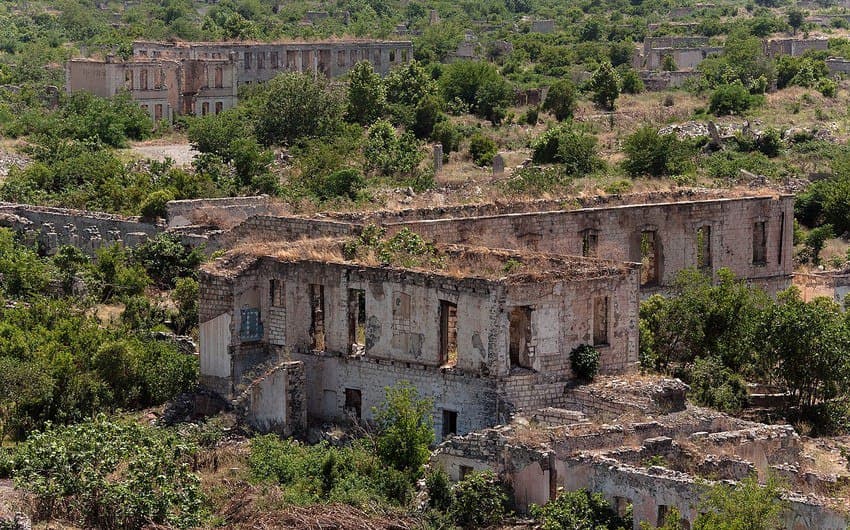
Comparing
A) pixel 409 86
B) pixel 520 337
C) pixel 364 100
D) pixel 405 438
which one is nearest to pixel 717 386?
pixel 520 337

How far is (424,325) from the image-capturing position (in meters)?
30.1

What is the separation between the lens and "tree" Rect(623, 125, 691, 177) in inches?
2089

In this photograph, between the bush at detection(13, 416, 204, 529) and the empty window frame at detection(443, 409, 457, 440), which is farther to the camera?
the empty window frame at detection(443, 409, 457, 440)

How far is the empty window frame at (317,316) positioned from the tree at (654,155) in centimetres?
2232

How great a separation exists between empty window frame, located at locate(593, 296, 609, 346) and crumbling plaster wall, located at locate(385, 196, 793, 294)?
5.45 meters

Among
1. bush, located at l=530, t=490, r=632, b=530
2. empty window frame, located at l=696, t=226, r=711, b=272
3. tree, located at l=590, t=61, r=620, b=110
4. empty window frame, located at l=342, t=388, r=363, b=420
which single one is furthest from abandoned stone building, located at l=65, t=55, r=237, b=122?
bush, located at l=530, t=490, r=632, b=530

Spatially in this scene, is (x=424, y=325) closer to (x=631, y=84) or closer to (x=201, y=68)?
(x=201, y=68)

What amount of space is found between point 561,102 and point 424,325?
3861 centimetres

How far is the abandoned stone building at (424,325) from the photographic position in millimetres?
29391

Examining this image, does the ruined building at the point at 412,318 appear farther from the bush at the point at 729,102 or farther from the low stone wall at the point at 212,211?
the bush at the point at 729,102

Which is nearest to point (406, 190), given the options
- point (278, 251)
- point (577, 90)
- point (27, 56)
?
point (278, 251)

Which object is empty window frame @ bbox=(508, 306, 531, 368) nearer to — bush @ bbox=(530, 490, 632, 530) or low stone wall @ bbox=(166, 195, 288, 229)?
bush @ bbox=(530, 490, 632, 530)

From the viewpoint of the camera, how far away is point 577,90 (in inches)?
2852

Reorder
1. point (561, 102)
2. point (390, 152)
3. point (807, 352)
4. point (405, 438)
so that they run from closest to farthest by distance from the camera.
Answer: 1. point (405, 438)
2. point (807, 352)
3. point (390, 152)
4. point (561, 102)
